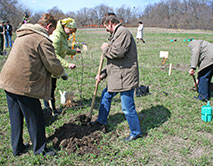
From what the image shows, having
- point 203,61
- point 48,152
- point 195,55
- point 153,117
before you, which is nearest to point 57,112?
point 48,152

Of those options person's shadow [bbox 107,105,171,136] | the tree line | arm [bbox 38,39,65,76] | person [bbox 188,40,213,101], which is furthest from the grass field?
the tree line

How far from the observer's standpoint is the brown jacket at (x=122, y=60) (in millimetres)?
3291

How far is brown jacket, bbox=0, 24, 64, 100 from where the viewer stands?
9.11 feet

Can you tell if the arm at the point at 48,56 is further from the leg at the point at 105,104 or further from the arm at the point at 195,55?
the arm at the point at 195,55

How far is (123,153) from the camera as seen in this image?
3385 mm

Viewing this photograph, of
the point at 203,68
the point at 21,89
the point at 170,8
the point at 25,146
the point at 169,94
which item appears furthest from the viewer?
the point at 170,8

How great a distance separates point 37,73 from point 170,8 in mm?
89893

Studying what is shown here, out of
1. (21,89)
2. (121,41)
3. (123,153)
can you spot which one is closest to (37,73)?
(21,89)

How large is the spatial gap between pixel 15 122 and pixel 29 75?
2.61ft

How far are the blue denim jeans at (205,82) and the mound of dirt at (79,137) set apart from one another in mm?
3067

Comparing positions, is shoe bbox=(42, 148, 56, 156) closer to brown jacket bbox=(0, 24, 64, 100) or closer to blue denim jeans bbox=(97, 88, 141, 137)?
brown jacket bbox=(0, 24, 64, 100)

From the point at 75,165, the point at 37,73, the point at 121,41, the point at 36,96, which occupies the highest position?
the point at 121,41

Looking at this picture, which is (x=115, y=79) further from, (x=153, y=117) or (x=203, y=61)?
(x=203, y=61)

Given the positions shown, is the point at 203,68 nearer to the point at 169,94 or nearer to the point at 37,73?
the point at 169,94
